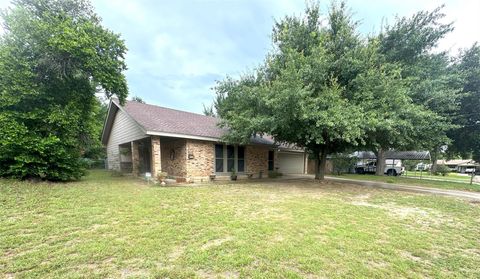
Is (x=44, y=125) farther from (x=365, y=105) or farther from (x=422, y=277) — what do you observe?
(x=365, y=105)

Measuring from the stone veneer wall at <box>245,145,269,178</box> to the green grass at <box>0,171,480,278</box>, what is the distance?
23.8 feet

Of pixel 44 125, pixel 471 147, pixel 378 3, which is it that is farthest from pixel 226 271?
pixel 471 147

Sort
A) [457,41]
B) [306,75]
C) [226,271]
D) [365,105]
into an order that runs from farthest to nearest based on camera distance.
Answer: [457,41], [306,75], [365,105], [226,271]

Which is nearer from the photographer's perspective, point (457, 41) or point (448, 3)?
point (448, 3)

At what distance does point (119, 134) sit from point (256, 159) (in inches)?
396

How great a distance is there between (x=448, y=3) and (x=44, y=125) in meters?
19.9

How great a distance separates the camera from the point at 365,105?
9.35 metres

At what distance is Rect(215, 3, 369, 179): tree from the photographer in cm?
898

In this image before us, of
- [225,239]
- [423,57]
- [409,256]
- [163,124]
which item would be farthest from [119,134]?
[423,57]

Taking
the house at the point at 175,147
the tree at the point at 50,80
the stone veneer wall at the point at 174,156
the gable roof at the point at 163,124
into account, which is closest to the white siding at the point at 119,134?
the house at the point at 175,147

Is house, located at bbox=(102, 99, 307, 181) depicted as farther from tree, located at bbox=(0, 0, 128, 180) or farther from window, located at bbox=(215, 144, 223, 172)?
tree, located at bbox=(0, 0, 128, 180)

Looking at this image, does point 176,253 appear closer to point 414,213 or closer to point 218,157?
point 414,213

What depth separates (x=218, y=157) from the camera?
1273cm

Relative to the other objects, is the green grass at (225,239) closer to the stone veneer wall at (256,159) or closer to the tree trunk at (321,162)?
the tree trunk at (321,162)
